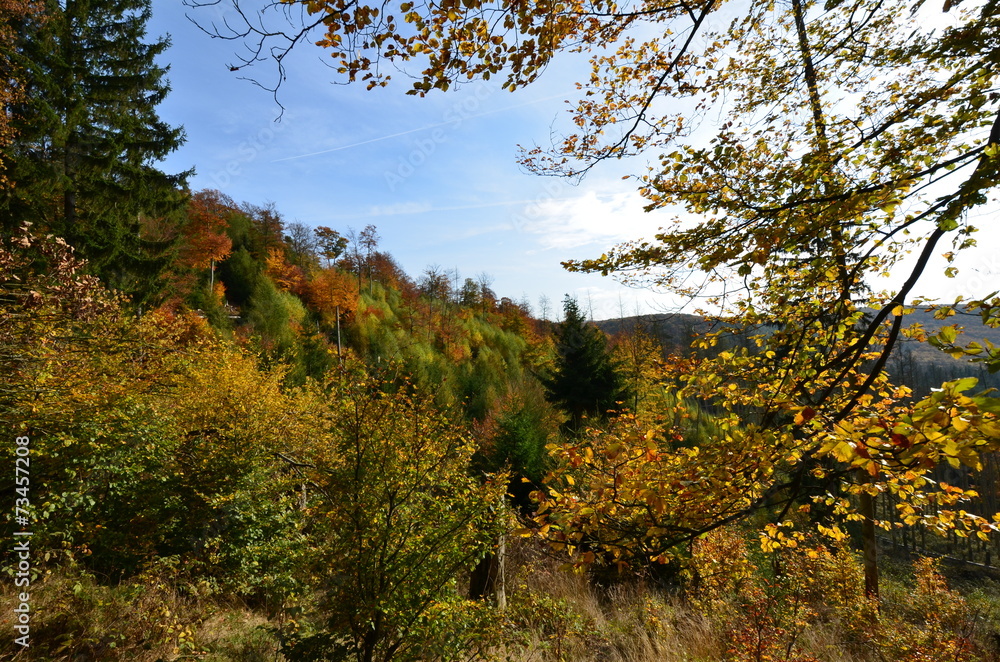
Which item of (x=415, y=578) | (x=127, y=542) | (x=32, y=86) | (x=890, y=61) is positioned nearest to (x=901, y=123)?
(x=890, y=61)

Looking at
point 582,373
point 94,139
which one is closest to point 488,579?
point 582,373

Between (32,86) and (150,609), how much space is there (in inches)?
519

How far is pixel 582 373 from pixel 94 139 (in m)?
19.4

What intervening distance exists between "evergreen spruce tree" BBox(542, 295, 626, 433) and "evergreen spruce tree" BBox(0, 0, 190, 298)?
1649 cm

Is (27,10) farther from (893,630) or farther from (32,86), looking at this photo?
(893,630)

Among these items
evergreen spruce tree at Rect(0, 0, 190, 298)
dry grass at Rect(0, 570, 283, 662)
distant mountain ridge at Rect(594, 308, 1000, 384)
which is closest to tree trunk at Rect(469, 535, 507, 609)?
dry grass at Rect(0, 570, 283, 662)

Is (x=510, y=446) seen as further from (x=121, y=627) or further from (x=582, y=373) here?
(x=121, y=627)

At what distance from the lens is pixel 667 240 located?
323 cm

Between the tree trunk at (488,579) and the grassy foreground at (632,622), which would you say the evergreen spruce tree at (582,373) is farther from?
the tree trunk at (488,579)

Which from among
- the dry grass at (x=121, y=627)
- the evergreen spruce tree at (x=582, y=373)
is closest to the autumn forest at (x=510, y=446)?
the dry grass at (x=121, y=627)

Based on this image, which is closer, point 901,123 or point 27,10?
point 901,123

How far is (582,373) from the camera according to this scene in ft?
70.0

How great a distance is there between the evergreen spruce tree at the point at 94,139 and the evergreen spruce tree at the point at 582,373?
16488 millimetres

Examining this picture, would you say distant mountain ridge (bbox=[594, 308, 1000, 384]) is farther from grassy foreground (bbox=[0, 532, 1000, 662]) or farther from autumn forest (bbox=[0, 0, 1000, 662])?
grassy foreground (bbox=[0, 532, 1000, 662])
